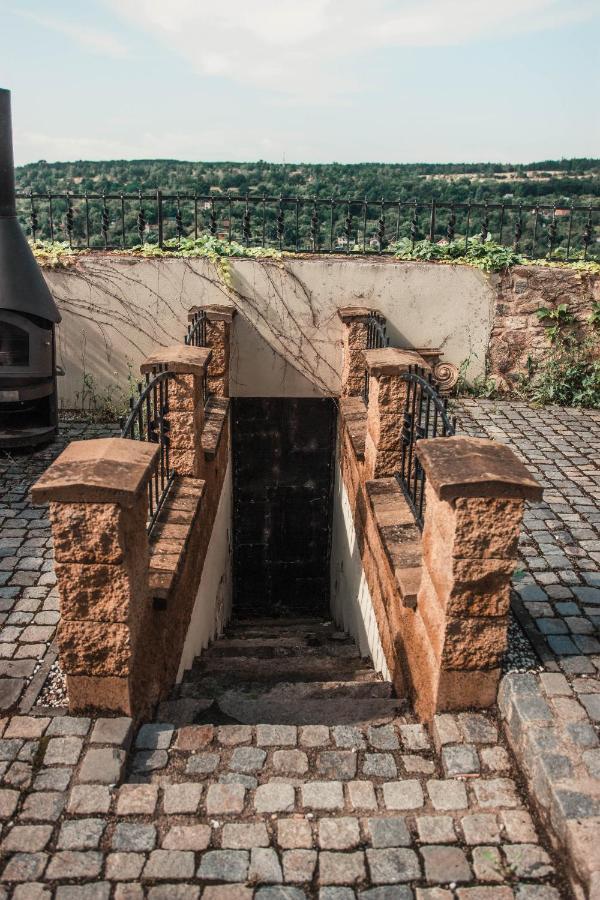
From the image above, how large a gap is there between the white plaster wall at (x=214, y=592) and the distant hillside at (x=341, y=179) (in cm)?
679

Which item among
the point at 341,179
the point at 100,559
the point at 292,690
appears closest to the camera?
the point at 100,559

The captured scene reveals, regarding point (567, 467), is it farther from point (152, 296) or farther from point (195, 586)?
point (152, 296)

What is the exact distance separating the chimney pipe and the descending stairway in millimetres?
4916

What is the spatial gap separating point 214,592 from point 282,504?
116 inches

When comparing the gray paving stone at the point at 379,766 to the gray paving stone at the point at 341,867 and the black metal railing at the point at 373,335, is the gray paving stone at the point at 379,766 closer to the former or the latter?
the gray paving stone at the point at 341,867

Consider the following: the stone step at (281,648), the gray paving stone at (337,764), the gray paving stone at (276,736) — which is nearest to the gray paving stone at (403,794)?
the gray paving stone at (337,764)

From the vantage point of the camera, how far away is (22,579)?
19.0 feet

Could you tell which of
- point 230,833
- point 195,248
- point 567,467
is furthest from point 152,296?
point 230,833

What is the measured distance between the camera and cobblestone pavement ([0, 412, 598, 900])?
3.20 m

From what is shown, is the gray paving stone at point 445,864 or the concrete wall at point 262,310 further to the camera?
the concrete wall at point 262,310

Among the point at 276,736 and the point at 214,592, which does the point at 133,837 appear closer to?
the point at 276,736

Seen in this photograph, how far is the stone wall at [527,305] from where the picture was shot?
10.6 meters

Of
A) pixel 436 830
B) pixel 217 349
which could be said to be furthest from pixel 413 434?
pixel 217 349

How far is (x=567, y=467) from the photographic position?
817 centimetres
